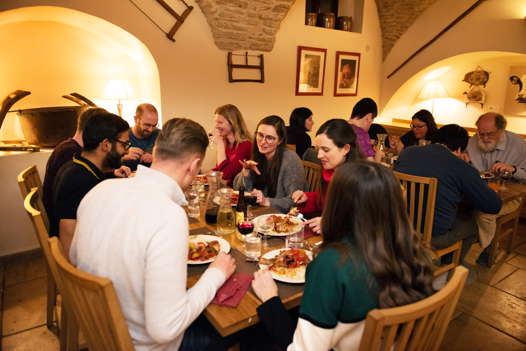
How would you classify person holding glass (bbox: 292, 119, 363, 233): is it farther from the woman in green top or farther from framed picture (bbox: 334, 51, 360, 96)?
framed picture (bbox: 334, 51, 360, 96)

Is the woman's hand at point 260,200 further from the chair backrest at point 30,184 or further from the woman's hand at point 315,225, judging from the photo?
the chair backrest at point 30,184

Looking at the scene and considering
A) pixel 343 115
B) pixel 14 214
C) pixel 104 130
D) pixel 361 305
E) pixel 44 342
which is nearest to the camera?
pixel 361 305

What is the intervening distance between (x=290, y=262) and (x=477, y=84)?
5510mm

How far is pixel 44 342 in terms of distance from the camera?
2.21m

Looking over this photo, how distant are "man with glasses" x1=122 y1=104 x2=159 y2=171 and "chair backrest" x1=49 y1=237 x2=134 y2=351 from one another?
2.09 m

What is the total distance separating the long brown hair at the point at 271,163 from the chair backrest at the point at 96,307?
161 centimetres

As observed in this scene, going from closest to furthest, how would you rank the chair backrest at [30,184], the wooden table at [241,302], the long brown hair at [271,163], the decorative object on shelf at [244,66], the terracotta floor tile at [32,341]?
1. the wooden table at [241,302]
2. the chair backrest at [30,184]
3. the terracotta floor tile at [32,341]
4. the long brown hair at [271,163]
5. the decorative object on shelf at [244,66]

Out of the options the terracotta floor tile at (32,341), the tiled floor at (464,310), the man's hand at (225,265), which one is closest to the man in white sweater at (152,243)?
the man's hand at (225,265)

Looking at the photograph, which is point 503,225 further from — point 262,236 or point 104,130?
point 104,130

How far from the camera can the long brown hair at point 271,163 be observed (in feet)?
8.32

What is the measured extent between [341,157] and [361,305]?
1347 mm

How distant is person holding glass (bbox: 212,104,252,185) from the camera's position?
3.06 meters

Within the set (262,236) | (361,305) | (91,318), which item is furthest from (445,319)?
(91,318)

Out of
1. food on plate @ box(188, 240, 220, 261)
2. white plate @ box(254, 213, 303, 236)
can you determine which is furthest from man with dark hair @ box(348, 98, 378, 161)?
food on plate @ box(188, 240, 220, 261)
